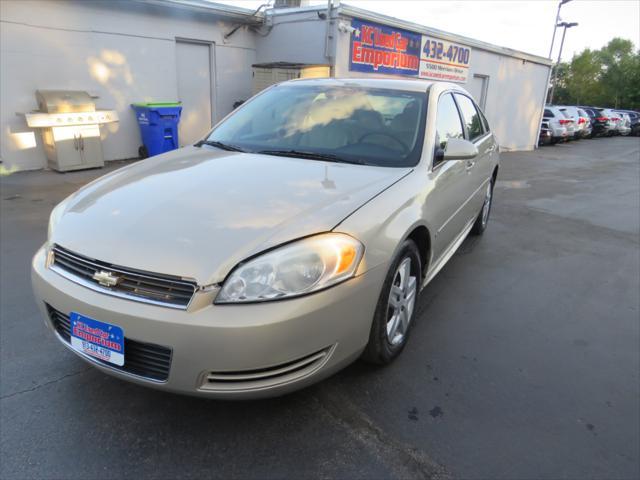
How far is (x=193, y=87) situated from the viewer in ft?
33.7

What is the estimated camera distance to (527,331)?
3.19m

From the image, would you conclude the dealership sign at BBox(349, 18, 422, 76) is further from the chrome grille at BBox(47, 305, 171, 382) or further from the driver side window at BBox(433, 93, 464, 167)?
the chrome grille at BBox(47, 305, 171, 382)

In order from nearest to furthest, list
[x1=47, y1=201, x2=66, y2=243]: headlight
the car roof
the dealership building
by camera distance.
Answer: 1. [x1=47, y1=201, x2=66, y2=243]: headlight
2. the car roof
3. the dealership building

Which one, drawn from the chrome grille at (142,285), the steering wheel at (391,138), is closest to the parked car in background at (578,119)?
the steering wheel at (391,138)

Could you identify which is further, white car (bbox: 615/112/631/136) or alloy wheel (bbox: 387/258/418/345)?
white car (bbox: 615/112/631/136)

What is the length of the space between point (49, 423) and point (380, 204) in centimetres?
186

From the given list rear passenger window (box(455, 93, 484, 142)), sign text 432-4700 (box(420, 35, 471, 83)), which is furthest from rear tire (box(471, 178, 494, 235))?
sign text 432-4700 (box(420, 35, 471, 83))

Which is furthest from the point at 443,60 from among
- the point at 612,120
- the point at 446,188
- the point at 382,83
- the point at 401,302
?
the point at 612,120

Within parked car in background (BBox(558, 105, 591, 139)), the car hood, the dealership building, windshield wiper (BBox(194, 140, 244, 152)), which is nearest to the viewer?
the car hood

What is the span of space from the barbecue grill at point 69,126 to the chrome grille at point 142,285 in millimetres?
6780

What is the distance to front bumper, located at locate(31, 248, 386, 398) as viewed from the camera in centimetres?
172

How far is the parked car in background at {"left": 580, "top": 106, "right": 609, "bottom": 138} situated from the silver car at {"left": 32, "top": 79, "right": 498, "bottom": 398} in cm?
2937

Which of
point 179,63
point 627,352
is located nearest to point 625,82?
point 179,63

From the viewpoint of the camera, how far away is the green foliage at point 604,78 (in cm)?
5059
